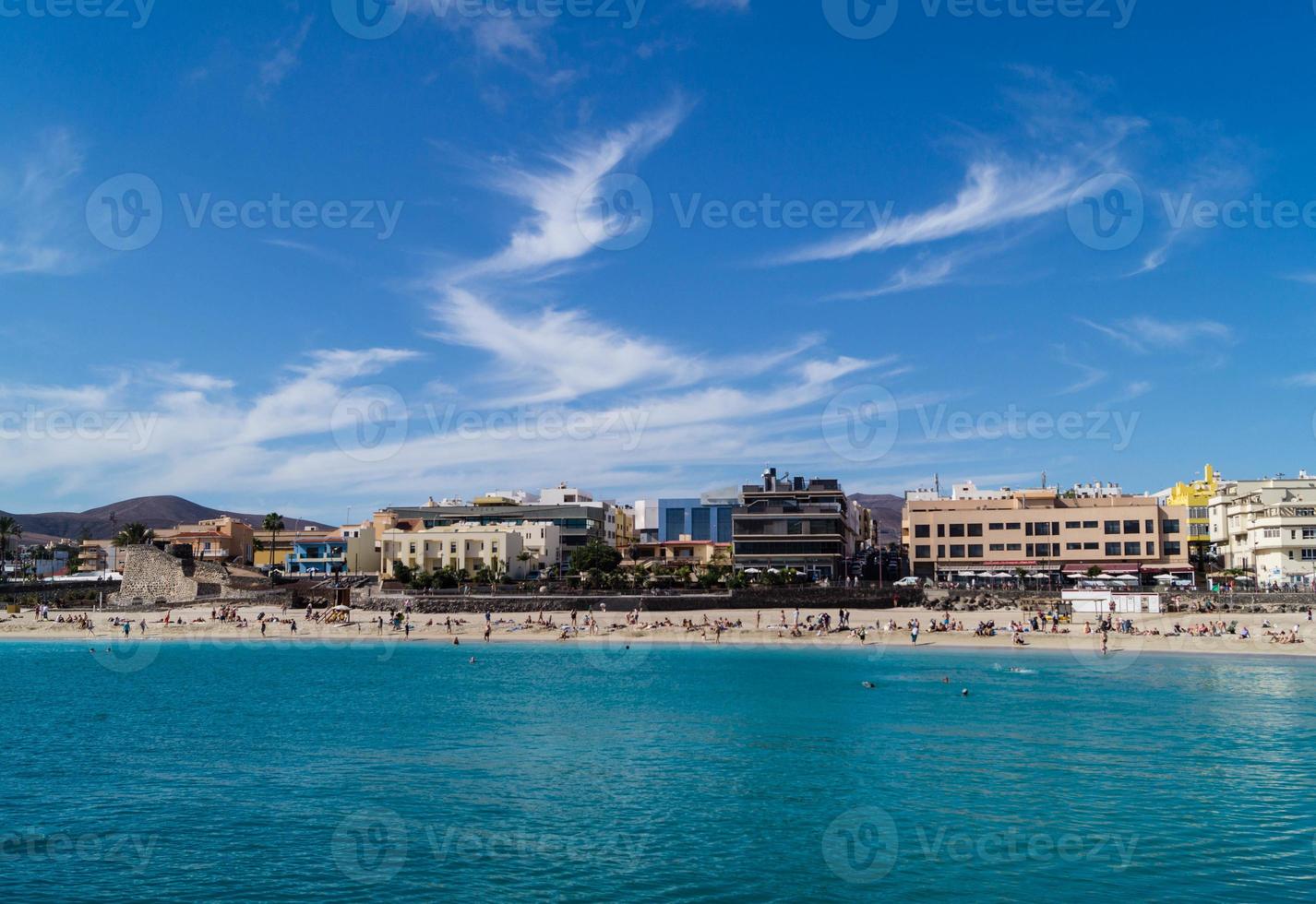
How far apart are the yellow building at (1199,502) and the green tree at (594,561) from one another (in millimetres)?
58954

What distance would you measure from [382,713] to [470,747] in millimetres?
9526

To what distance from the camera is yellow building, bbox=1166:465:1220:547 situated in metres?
109

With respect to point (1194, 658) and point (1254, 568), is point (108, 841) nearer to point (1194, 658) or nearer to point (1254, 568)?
point (1194, 658)

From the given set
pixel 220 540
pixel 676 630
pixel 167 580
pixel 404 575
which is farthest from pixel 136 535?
pixel 676 630

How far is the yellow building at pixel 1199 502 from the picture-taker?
359 ft

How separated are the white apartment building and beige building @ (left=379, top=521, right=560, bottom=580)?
70.9 meters

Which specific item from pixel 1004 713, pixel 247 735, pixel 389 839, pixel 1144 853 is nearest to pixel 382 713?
pixel 247 735

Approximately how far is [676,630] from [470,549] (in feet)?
124

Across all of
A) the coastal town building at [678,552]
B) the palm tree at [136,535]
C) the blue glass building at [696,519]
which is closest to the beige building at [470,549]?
the coastal town building at [678,552]

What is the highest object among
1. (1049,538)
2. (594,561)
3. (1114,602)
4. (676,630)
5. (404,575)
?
(1049,538)

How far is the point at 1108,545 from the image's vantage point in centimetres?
9744

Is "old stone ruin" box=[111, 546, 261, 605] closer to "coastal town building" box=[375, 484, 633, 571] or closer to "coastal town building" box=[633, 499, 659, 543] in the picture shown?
"coastal town building" box=[375, 484, 633, 571]

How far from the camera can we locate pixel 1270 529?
9019cm

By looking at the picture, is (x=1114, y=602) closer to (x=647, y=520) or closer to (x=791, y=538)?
(x=791, y=538)
